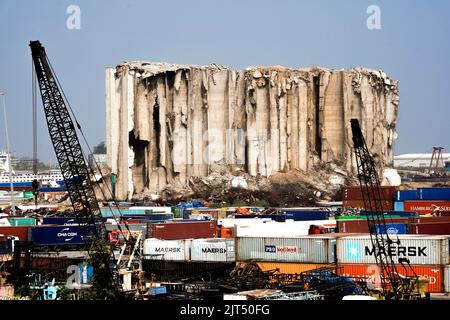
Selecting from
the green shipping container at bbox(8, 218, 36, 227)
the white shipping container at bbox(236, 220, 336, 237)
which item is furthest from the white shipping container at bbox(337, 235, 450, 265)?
the green shipping container at bbox(8, 218, 36, 227)

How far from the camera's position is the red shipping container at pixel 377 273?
117 ft

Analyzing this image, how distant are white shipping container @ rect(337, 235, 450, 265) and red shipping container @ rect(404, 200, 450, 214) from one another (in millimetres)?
29323

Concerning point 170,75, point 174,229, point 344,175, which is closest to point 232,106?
point 170,75

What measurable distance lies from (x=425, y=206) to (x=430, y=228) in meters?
21.4

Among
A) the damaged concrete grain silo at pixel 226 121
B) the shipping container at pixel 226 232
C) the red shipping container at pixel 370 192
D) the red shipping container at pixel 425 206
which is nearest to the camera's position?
the shipping container at pixel 226 232

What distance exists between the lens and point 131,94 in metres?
111

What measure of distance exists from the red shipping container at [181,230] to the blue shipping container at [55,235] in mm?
4994

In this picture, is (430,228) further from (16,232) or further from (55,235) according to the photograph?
(16,232)

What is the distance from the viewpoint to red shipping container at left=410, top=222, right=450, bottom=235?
46938 mm

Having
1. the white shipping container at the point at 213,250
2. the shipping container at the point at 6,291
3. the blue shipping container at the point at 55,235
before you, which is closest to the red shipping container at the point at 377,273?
the white shipping container at the point at 213,250

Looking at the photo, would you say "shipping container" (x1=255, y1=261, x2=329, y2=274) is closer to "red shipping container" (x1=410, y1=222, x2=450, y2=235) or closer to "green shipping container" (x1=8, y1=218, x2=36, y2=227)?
"red shipping container" (x1=410, y1=222, x2=450, y2=235)

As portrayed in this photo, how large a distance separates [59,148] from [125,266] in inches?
207

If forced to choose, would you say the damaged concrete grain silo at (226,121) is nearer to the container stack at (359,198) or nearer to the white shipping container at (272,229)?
the container stack at (359,198)
